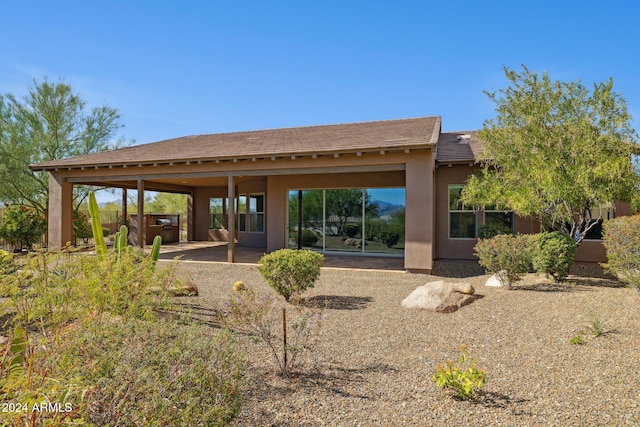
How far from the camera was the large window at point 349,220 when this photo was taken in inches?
568

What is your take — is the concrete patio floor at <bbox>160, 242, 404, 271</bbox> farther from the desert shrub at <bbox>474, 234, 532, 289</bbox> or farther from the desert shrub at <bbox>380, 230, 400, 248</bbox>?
the desert shrub at <bbox>474, 234, 532, 289</bbox>

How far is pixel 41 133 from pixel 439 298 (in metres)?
22.3

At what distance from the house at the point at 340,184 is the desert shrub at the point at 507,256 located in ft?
6.93

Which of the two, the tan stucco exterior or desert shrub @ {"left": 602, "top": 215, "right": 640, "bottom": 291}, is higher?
the tan stucco exterior

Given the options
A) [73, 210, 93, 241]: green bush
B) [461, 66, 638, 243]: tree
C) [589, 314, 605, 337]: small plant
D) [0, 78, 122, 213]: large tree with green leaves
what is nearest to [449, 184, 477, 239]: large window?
[461, 66, 638, 243]: tree

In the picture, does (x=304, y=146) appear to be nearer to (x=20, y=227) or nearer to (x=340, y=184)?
(x=340, y=184)

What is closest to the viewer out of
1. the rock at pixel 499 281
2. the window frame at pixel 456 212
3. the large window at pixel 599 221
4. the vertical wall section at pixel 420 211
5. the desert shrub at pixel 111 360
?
the desert shrub at pixel 111 360

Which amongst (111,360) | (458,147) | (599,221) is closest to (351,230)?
(458,147)

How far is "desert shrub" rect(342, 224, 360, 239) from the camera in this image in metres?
14.9

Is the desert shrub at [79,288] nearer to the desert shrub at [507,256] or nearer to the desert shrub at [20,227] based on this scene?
the desert shrub at [507,256]

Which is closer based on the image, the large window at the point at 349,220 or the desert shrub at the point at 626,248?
the desert shrub at the point at 626,248

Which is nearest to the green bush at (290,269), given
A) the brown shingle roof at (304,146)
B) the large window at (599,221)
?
the brown shingle roof at (304,146)

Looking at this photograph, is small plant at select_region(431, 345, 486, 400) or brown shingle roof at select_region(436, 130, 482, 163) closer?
small plant at select_region(431, 345, 486, 400)

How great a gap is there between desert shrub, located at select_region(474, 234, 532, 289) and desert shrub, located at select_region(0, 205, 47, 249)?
57.9ft
